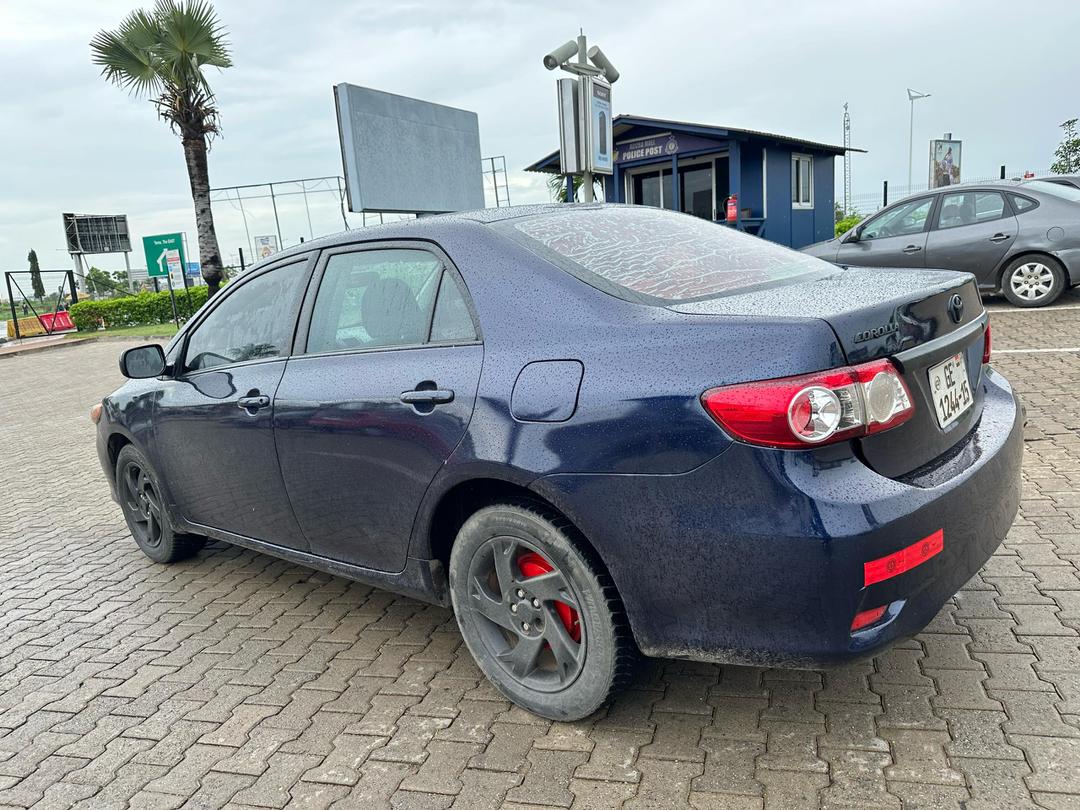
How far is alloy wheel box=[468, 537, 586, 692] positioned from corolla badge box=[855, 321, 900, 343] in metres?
1.05

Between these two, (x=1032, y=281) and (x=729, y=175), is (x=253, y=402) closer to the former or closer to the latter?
(x=1032, y=281)

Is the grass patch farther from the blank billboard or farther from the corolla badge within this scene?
the corolla badge

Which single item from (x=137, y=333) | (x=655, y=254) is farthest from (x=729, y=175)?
(x=655, y=254)

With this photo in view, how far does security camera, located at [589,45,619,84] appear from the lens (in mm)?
11758

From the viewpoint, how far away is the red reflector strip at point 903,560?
2.04m

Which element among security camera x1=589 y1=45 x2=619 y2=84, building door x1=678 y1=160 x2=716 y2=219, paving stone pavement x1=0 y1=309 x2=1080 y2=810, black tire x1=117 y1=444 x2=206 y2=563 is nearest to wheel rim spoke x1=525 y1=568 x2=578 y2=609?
paving stone pavement x1=0 y1=309 x2=1080 y2=810

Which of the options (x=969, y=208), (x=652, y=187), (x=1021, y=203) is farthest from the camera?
(x=652, y=187)

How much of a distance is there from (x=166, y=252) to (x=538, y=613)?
72.8ft

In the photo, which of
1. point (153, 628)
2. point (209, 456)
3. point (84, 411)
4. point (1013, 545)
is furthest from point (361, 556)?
point (84, 411)

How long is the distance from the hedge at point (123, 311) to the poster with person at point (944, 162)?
23826mm

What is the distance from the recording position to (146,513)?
4.51m

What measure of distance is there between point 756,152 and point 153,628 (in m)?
20.5

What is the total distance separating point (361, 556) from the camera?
3084 mm

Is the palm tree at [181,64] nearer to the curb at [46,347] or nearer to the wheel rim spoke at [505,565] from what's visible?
the curb at [46,347]
